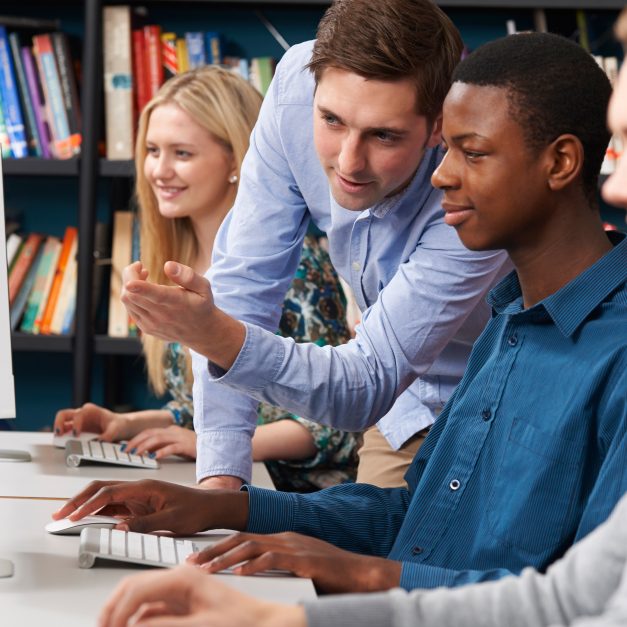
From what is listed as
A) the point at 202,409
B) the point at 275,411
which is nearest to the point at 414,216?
the point at 202,409

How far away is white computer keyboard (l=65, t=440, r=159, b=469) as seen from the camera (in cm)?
179

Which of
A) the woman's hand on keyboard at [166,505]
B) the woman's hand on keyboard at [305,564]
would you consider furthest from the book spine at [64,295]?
the woman's hand on keyboard at [305,564]

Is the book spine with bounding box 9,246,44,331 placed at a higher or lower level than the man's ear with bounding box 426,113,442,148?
lower

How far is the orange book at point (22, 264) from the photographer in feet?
9.84

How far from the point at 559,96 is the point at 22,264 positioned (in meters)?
2.05

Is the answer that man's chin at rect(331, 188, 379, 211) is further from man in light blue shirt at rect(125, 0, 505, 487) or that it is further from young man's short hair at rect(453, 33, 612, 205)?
young man's short hair at rect(453, 33, 612, 205)

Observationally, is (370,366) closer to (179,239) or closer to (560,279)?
(560,279)

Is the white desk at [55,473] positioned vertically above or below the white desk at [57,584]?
below

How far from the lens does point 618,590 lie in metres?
0.73

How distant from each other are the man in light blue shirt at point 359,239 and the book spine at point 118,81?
1.15m

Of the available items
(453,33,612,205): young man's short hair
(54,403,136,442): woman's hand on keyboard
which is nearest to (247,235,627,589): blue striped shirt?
(453,33,612,205): young man's short hair

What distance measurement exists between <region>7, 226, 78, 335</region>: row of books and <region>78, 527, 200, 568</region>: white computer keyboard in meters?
1.84

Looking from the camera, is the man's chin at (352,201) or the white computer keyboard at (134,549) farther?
the man's chin at (352,201)

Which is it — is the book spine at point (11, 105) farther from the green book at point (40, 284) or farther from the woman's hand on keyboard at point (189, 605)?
the woman's hand on keyboard at point (189, 605)
